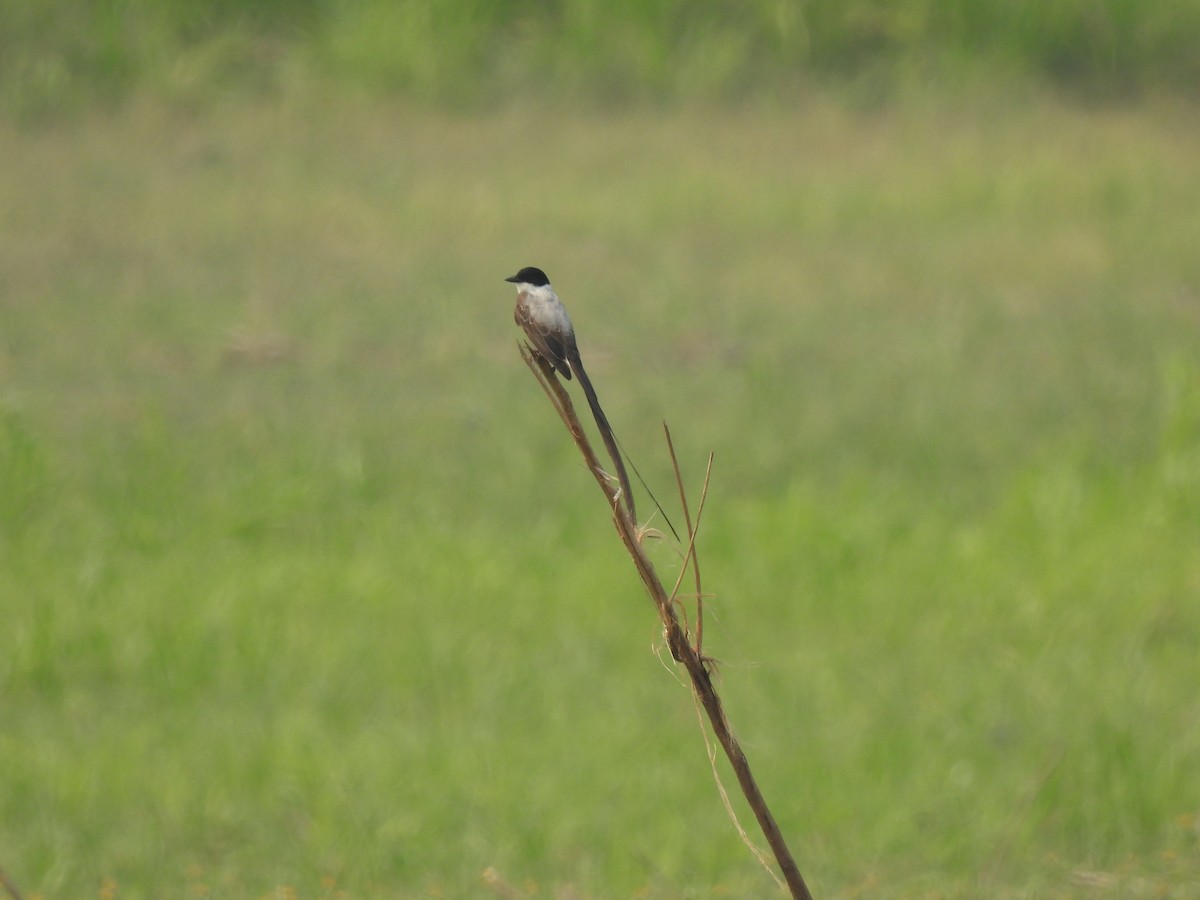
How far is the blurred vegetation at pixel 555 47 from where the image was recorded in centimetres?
1143

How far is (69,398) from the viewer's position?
845 cm

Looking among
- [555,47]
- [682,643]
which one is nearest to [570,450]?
[555,47]

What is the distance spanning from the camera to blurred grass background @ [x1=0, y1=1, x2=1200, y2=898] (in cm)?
514

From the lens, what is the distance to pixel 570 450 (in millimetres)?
8266

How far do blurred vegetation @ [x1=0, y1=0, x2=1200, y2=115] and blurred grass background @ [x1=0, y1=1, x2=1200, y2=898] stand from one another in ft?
0.13

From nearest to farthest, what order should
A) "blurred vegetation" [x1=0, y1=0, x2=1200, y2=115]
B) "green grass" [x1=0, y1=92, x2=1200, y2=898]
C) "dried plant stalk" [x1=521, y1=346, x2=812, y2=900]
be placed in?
"dried plant stalk" [x1=521, y1=346, x2=812, y2=900] → "green grass" [x1=0, y1=92, x2=1200, y2=898] → "blurred vegetation" [x1=0, y1=0, x2=1200, y2=115]

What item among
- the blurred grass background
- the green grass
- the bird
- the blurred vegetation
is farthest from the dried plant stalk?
the blurred vegetation

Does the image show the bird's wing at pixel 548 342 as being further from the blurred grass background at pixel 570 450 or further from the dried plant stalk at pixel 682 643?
the dried plant stalk at pixel 682 643

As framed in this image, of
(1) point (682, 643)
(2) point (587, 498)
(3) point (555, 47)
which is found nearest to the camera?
(1) point (682, 643)

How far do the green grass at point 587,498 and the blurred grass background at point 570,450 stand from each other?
3cm

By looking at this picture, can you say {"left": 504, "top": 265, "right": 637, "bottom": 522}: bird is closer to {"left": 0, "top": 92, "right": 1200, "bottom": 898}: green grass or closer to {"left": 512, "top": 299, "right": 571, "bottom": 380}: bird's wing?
{"left": 512, "top": 299, "right": 571, "bottom": 380}: bird's wing

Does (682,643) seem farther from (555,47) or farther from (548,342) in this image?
(555,47)

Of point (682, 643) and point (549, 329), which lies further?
point (549, 329)

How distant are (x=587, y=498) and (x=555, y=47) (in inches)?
202
